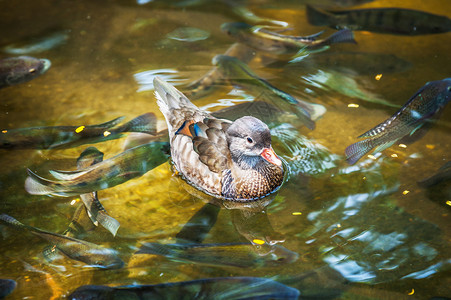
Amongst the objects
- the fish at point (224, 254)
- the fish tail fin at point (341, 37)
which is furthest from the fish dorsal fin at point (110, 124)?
the fish tail fin at point (341, 37)

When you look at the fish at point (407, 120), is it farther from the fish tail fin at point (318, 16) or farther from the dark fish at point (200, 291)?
the fish tail fin at point (318, 16)

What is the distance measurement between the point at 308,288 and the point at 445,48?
3.78 metres

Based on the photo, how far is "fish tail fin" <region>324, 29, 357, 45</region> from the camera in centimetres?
580

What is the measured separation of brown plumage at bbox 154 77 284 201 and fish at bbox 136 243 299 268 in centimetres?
67

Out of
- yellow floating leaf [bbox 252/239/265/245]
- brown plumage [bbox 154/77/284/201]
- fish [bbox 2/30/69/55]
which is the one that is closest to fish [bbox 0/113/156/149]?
brown plumage [bbox 154/77/284/201]

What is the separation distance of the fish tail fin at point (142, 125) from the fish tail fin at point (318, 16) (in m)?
2.53

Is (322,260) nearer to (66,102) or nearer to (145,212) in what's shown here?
(145,212)

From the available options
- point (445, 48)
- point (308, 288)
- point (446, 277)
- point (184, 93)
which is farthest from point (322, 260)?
point (445, 48)

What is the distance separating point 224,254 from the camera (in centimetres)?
360

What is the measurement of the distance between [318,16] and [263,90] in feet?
5.63

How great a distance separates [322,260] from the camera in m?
A: 3.59

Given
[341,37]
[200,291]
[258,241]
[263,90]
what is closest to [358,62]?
[341,37]

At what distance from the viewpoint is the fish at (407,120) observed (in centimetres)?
446

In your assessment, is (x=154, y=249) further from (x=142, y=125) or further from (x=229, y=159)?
(x=142, y=125)
